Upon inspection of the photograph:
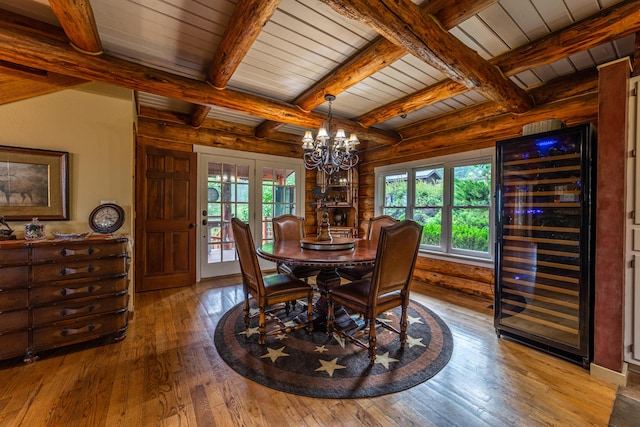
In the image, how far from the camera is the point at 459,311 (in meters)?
3.19

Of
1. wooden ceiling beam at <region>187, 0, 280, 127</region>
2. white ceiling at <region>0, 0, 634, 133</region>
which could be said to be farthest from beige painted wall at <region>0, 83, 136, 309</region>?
wooden ceiling beam at <region>187, 0, 280, 127</region>

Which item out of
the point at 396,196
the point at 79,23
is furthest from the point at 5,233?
the point at 396,196

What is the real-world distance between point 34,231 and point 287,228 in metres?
2.45

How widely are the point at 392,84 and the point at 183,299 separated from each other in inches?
149

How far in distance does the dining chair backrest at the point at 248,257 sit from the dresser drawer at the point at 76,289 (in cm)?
110

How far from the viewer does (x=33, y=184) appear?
2.38 m

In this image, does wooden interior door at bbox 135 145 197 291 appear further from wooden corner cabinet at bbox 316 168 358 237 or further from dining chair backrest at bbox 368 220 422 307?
dining chair backrest at bbox 368 220 422 307

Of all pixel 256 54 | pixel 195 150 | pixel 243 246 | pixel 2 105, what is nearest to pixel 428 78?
pixel 256 54

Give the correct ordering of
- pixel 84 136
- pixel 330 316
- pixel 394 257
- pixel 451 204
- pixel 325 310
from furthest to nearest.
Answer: pixel 451 204 → pixel 325 310 → pixel 84 136 → pixel 330 316 → pixel 394 257

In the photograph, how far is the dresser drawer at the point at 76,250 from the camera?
6.86 feet

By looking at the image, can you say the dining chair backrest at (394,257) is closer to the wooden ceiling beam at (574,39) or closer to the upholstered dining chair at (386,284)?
the upholstered dining chair at (386,284)

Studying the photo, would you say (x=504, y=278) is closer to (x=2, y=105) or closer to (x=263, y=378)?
(x=263, y=378)

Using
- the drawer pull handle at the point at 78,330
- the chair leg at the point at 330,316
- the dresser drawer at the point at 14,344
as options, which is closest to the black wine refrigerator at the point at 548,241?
the chair leg at the point at 330,316

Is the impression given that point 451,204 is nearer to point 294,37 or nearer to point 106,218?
point 294,37
